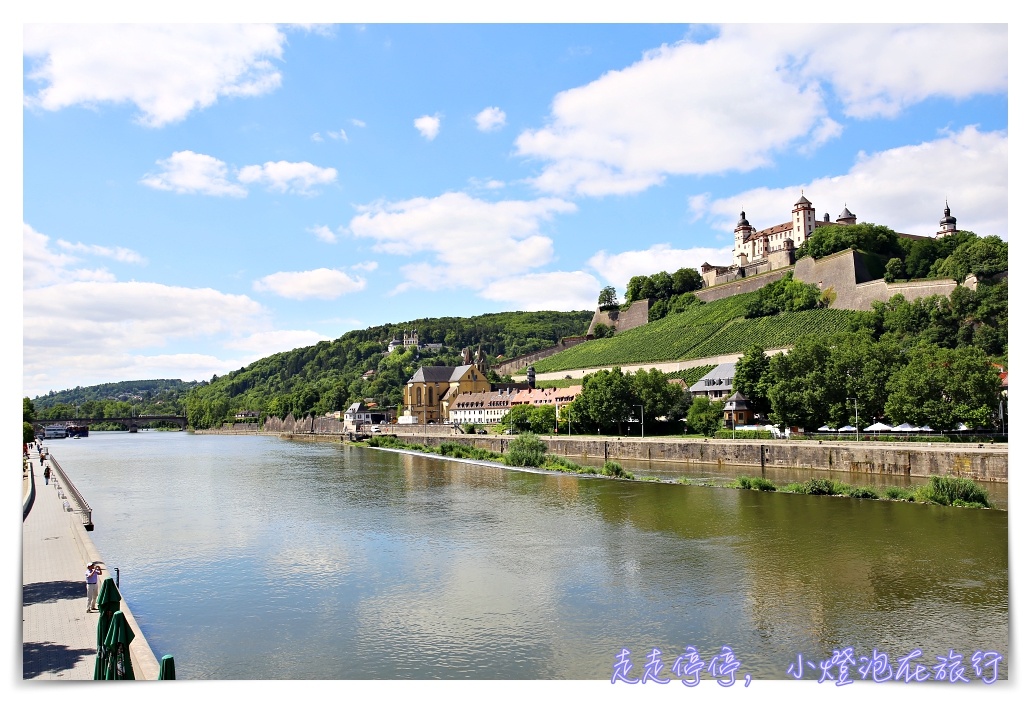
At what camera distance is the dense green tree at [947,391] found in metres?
30.6

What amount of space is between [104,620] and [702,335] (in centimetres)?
6524

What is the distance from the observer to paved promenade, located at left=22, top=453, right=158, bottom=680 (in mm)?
8766

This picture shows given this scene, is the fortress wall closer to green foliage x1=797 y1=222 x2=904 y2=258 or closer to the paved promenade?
green foliage x1=797 y1=222 x2=904 y2=258

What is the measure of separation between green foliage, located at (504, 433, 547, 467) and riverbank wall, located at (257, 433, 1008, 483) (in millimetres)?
5691

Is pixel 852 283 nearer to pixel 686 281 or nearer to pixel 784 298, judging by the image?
pixel 784 298

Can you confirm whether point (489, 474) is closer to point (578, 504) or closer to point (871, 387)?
point (578, 504)

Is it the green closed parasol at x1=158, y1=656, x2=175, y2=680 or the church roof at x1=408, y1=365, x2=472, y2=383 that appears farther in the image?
the church roof at x1=408, y1=365, x2=472, y2=383

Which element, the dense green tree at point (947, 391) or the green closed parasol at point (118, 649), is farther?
the dense green tree at point (947, 391)

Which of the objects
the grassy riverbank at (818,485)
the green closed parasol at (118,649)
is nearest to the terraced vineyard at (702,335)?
the grassy riverbank at (818,485)

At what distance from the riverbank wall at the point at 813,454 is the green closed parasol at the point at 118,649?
27.1 meters

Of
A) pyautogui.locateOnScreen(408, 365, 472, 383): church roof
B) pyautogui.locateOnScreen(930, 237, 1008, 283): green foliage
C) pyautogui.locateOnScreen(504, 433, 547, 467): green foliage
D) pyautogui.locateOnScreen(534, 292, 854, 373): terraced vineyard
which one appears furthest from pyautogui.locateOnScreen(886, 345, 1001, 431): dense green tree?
pyautogui.locateOnScreen(408, 365, 472, 383): church roof

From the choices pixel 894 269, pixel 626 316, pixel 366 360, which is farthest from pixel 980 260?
pixel 366 360

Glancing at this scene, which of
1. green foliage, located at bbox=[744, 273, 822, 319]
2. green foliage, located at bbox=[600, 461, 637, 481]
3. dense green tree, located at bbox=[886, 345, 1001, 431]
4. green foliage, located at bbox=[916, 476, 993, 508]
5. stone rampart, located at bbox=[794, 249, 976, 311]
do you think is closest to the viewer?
green foliage, located at bbox=[916, 476, 993, 508]

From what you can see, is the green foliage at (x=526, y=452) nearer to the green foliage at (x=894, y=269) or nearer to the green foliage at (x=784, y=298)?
the green foliage at (x=784, y=298)
